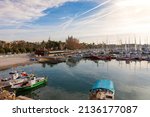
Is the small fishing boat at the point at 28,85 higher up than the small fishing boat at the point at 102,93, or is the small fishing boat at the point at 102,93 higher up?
the small fishing boat at the point at 102,93

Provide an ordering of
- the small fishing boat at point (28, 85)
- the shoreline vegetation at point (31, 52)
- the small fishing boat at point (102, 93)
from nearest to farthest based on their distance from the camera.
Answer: the small fishing boat at point (102, 93)
the small fishing boat at point (28, 85)
the shoreline vegetation at point (31, 52)

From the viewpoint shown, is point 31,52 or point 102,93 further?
point 31,52

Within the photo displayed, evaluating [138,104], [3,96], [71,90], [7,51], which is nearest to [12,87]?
[71,90]

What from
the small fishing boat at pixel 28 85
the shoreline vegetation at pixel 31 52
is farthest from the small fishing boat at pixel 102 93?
the shoreline vegetation at pixel 31 52

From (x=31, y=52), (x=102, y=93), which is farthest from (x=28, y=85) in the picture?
(x=31, y=52)

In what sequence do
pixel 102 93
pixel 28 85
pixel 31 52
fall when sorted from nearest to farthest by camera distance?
pixel 102 93
pixel 28 85
pixel 31 52

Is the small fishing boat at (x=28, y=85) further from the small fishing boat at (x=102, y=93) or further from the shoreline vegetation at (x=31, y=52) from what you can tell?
the shoreline vegetation at (x=31, y=52)

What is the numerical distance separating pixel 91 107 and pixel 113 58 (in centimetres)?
2164

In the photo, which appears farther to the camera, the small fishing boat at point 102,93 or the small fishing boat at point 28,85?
the small fishing boat at point 28,85

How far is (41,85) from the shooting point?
32.2ft

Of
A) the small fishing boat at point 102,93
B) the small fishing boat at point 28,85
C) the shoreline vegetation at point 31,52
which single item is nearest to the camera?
the small fishing boat at point 102,93

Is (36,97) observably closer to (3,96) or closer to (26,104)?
(3,96)

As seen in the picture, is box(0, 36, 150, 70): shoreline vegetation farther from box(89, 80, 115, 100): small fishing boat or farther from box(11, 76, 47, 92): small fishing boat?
box(89, 80, 115, 100): small fishing boat

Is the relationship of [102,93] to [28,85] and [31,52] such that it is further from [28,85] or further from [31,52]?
[31,52]
